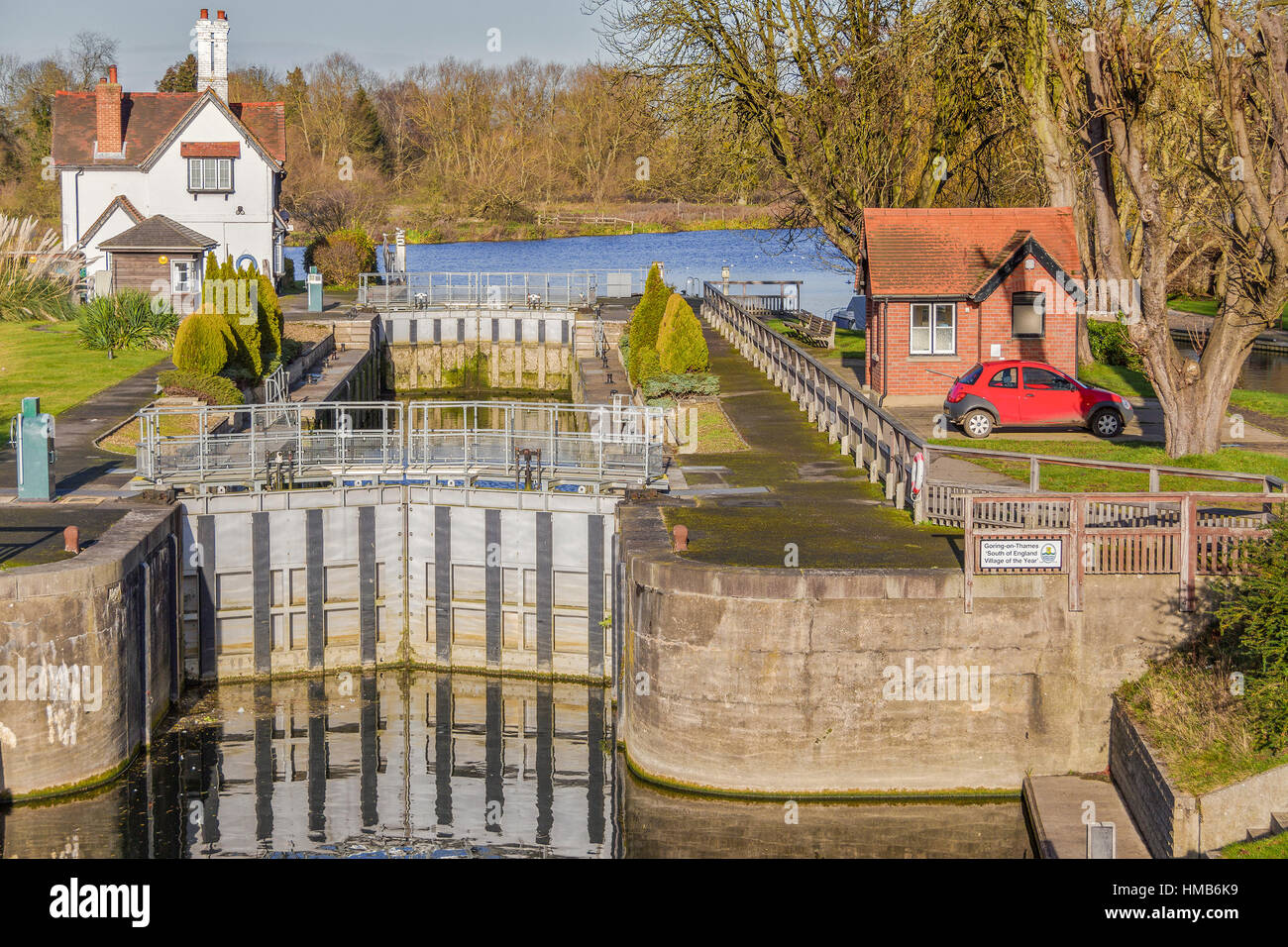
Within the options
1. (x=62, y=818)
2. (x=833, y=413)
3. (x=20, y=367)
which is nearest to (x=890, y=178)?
(x=833, y=413)

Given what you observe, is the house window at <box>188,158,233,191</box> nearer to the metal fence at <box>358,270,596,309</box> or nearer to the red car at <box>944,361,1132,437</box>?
the metal fence at <box>358,270,596,309</box>

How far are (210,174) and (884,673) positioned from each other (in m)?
48.1

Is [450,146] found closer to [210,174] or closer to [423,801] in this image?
[210,174]

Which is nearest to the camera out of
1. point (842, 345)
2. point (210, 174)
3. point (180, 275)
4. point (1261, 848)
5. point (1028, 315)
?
point (1261, 848)

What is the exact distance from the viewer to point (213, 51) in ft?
219

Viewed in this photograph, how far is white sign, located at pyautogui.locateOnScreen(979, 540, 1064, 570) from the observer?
72.2 feet

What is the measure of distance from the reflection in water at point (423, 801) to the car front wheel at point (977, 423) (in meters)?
11.0

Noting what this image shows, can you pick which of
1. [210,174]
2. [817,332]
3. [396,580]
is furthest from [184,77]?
[396,580]

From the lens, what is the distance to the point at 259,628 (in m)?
27.9

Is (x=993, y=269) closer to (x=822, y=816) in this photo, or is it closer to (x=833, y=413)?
(x=833, y=413)

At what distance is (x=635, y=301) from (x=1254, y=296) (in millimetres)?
39098

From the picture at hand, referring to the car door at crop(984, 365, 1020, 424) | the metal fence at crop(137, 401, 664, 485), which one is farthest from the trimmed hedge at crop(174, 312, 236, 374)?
the car door at crop(984, 365, 1020, 424)

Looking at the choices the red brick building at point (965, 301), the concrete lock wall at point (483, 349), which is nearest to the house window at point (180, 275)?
the concrete lock wall at point (483, 349)

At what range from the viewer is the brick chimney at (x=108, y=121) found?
63469mm
